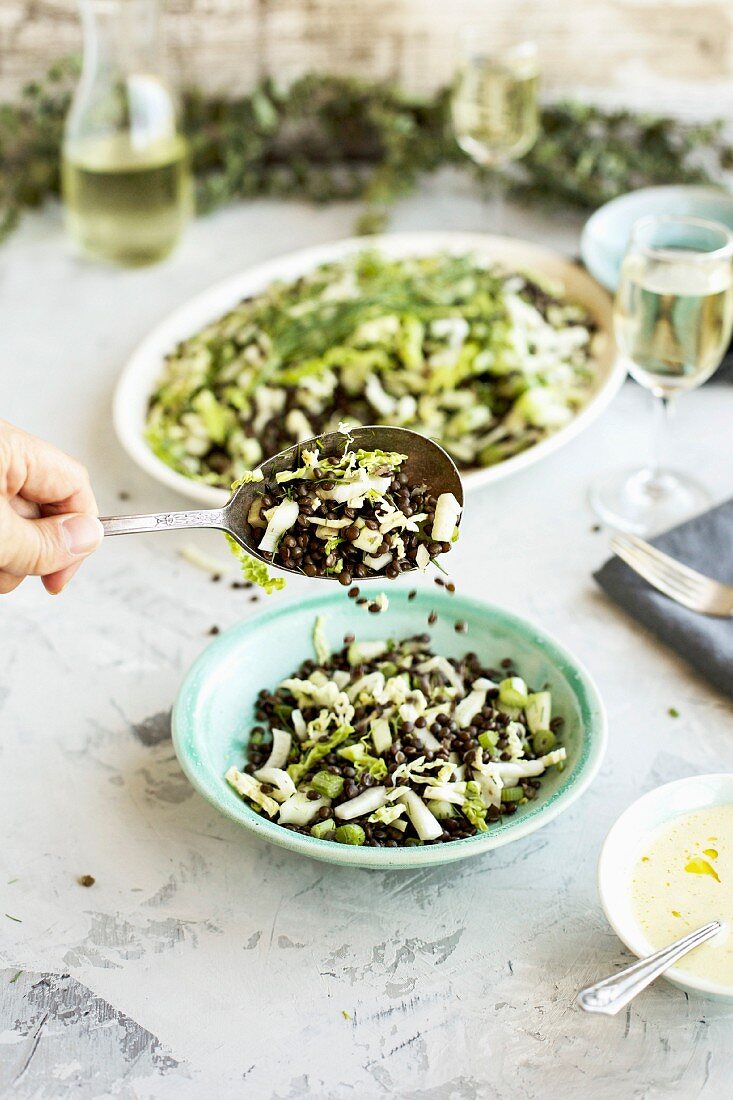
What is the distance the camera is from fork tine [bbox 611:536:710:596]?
1.55 m

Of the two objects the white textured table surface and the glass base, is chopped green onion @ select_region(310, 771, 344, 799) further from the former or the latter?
the glass base

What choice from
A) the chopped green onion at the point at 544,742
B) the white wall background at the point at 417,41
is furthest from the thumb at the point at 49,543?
the white wall background at the point at 417,41

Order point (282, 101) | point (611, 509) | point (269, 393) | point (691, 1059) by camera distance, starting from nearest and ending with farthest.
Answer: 1. point (691, 1059)
2. point (611, 509)
3. point (269, 393)
4. point (282, 101)

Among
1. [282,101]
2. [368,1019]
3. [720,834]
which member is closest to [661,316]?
[720,834]

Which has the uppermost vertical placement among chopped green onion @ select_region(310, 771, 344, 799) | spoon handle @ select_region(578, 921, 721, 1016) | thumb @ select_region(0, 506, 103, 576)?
thumb @ select_region(0, 506, 103, 576)

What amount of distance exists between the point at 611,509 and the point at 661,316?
323 mm

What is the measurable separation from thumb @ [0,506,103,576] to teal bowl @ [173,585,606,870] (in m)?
0.20

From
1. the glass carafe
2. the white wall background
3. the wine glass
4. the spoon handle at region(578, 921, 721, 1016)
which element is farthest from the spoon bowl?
the white wall background

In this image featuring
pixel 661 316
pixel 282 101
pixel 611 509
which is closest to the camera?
pixel 661 316

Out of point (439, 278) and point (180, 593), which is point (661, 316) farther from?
point (180, 593)

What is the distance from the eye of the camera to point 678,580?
1.56 m

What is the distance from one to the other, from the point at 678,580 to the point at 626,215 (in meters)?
1.07

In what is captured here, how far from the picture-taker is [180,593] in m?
1.69

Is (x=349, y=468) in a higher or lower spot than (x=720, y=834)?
higher
